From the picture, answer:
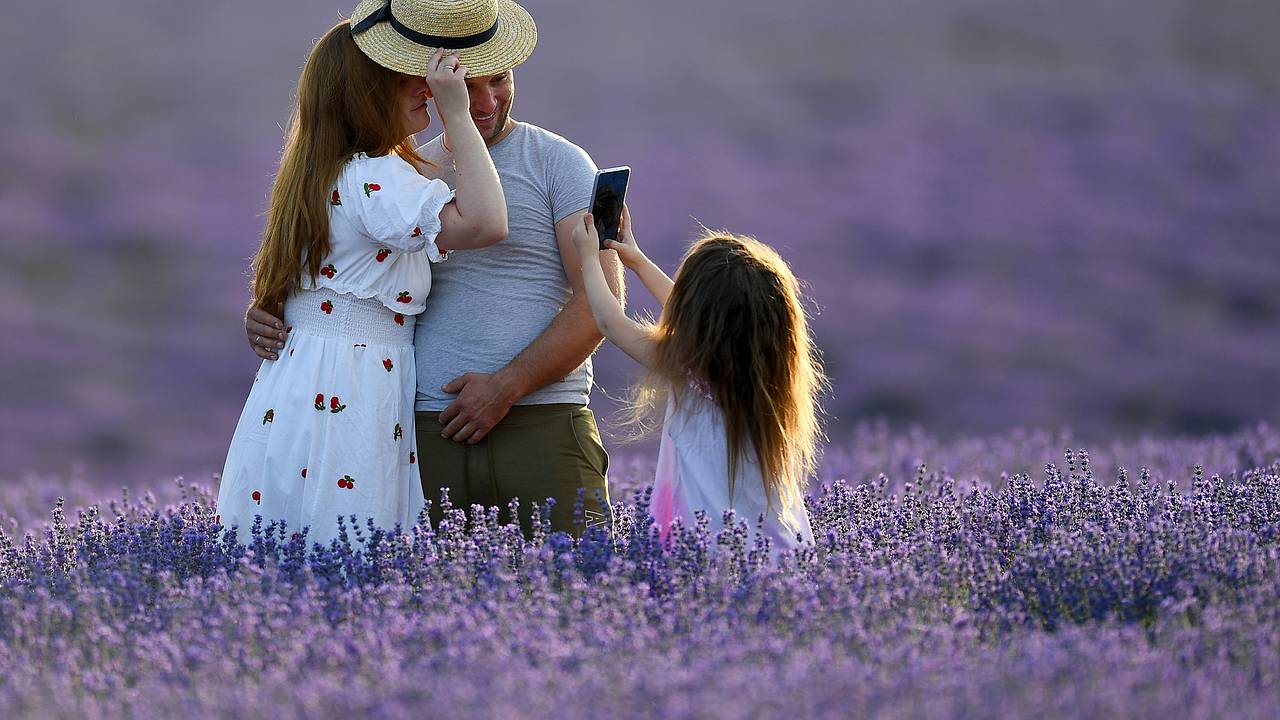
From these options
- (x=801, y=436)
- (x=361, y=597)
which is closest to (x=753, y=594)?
(x=801, y=436)

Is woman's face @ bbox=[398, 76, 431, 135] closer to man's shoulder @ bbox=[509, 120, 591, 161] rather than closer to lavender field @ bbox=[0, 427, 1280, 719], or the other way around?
man's shoulder @ bbox=[509, 120, 591, 161]

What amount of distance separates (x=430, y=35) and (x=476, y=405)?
0.90m

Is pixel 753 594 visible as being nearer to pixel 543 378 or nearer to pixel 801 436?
pixel 801 436

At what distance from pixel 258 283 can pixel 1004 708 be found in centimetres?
211

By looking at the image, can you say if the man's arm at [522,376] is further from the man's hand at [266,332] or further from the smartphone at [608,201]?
the man's hand at [266,332]

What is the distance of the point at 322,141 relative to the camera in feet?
11.1

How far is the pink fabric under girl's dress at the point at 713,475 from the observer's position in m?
3.29

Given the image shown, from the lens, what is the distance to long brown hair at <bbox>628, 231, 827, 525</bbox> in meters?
3.23

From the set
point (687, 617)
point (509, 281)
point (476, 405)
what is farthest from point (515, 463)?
point (687, 617)

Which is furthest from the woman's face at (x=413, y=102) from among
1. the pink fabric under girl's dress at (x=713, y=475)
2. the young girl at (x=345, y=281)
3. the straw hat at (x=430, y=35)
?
the pink fabric under girl's dress at (x=713, y=475)

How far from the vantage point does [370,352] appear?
11.3 feet

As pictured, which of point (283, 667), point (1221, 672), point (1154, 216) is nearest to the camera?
point (1221, 672)

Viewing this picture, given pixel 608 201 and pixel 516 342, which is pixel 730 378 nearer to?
pixel 608 201

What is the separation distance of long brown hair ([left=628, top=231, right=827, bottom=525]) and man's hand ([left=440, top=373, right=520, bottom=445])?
1.52 feet
